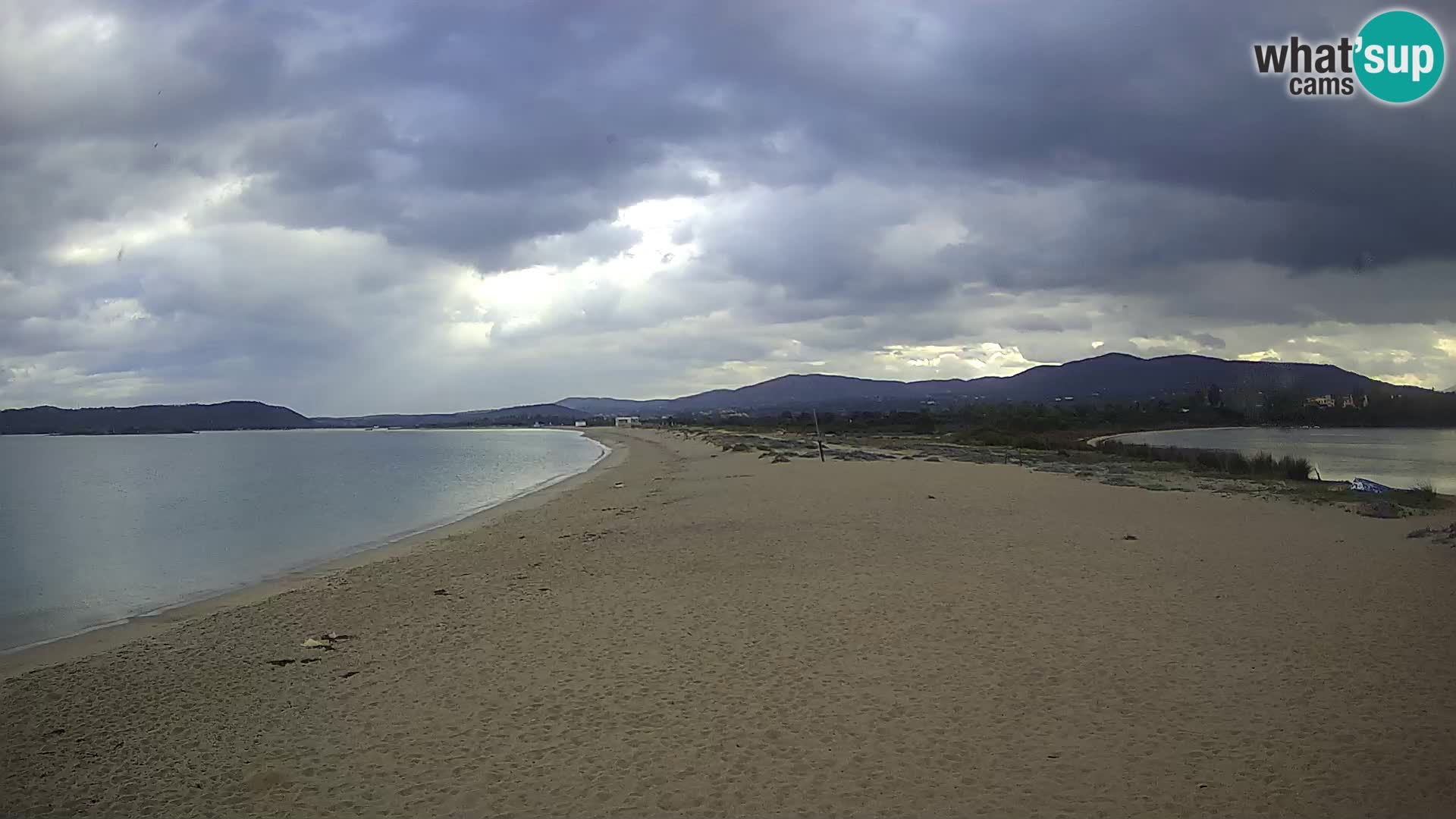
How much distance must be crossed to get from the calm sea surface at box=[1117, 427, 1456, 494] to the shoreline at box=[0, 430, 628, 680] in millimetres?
30374

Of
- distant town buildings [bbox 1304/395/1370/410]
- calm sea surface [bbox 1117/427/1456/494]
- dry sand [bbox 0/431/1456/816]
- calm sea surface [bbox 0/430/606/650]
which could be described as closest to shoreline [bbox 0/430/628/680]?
calm sea surface [bbox 0/430/606/650]

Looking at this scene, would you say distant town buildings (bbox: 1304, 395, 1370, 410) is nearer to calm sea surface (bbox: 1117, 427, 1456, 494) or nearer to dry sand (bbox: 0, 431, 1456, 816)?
calm sea surface (bbox: 1117, 427, 1456, 494)

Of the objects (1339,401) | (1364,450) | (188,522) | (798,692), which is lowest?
(1364,450)

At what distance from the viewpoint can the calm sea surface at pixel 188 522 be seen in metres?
13.7

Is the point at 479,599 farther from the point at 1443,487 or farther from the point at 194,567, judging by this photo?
the point at 1443,487

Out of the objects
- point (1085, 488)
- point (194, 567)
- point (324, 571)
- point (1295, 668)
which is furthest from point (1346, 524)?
point (194, 567)

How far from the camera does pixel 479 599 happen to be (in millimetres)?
10750

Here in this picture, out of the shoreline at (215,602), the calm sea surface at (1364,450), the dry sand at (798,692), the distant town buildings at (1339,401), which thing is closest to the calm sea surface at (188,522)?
the shoreline at (215,602)

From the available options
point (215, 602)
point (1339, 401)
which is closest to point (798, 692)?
point (215, 602)

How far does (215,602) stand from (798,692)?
1006 centimetres

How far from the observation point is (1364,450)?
54.3 metres

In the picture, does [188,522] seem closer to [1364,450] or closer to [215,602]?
[215,602]

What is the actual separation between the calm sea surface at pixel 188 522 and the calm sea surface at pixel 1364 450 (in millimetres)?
32260

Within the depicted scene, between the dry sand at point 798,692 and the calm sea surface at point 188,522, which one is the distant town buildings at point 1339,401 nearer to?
the calm sea surface at point 188,522
